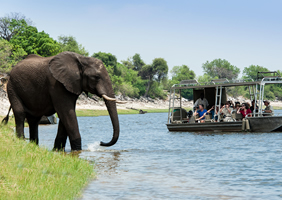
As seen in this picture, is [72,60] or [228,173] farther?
[72,60]

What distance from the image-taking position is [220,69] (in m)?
180

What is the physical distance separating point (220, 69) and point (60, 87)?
171 metres

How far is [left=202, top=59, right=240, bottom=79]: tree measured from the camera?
584ft

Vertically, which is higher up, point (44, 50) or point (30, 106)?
point (44, 50)

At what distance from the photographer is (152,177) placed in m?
10.7

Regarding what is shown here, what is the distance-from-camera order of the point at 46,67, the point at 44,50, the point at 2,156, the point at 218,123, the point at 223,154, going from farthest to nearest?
1. the point at 44,50
2. the point at 218,123
3. the point at 223,154
4. the point at 46,67
5. the point at 2,156

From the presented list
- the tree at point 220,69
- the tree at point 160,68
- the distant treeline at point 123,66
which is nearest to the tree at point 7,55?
the distant treeline at point 123,66

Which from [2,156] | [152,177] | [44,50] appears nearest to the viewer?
[2,156]

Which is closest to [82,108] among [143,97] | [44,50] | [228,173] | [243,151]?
[44,50]

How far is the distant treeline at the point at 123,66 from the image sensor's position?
72.6 meters

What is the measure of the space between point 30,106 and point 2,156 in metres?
4.80

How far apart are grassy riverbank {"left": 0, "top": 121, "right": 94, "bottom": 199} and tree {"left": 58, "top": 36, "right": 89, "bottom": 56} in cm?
7940

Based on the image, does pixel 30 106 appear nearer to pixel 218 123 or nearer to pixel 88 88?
pixel 88 88

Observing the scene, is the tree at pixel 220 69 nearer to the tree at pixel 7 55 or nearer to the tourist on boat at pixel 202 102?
the tree at pixel 7 55
